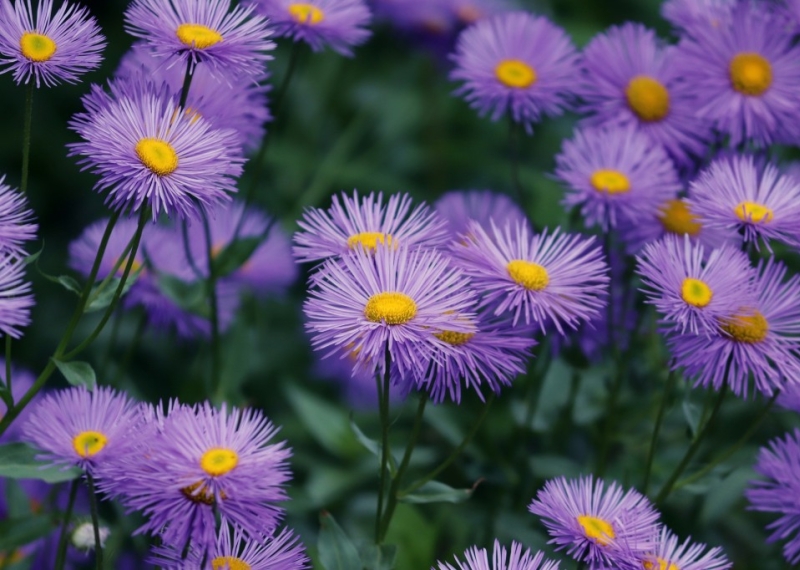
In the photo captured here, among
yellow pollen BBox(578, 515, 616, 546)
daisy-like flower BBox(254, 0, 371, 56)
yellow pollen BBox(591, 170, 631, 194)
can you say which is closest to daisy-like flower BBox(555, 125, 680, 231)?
yellow pollen BBox(591, 170, 631, 194)

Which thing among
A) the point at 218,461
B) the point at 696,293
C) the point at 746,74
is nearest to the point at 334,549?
the point at 218,461

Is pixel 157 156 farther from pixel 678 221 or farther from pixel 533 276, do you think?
pixel 678 221

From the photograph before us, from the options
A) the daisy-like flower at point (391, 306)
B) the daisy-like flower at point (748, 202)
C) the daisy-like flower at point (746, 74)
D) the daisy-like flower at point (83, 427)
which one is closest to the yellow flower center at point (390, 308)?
the daisy-like flower at point (391, 306)

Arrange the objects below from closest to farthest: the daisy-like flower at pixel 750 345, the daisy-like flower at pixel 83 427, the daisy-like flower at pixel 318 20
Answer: the daisy-like flower at pixel 83 427
the daisy-like flower at pixel 750 345
the daisy-like flower at pixel 318 20

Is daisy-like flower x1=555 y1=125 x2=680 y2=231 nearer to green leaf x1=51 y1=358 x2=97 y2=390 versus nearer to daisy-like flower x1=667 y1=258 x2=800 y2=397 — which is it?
daisy-like flower x1=667 y1=258 x2=800 y2=397

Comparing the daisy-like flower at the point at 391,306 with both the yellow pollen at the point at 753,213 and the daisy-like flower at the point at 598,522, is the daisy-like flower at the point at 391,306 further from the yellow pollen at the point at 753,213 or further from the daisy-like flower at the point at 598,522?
the yellow pollen at the point at 753,213
